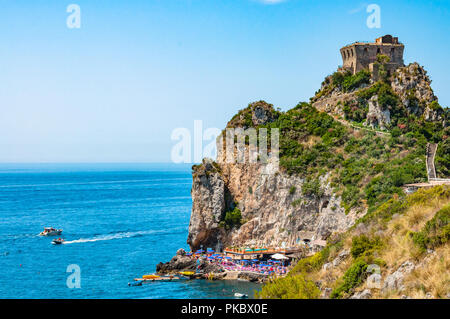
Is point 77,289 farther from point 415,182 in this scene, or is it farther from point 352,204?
point 415,182

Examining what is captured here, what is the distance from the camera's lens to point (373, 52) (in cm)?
6188

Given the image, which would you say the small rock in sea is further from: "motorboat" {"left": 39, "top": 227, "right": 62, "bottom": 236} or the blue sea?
"motorboat" {"left": 39, "top": 227, "right": 62, "bottom": 236}

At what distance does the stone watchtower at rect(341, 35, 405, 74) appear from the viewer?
61.2 metres

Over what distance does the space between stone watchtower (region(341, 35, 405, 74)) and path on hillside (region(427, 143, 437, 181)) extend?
560 inches

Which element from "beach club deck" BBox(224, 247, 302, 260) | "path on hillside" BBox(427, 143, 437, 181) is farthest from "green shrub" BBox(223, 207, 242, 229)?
"path on hillside" BBox(427, 143, 437, 181)

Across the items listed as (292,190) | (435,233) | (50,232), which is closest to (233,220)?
(292,190)

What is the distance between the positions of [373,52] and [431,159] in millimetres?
19997

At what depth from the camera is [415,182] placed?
4391 cm

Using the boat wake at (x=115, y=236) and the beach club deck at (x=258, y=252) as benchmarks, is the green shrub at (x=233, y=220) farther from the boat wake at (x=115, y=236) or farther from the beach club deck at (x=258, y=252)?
the boat wake at (x=115, y=236)

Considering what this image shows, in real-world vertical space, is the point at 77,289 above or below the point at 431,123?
below

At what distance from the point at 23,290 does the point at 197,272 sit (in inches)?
655

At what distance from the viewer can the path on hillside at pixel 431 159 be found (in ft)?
146

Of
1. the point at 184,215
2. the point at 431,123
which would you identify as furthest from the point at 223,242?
the point at 184,215
